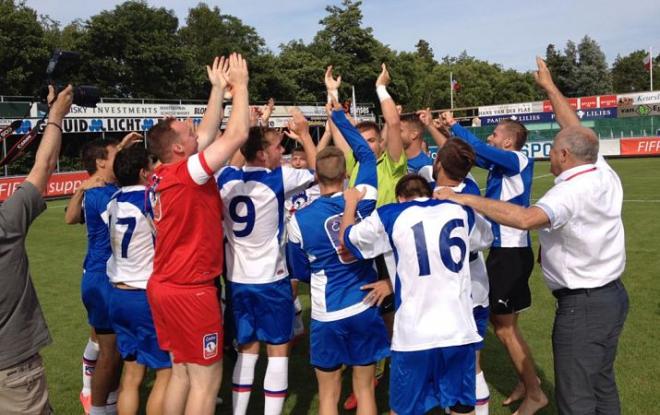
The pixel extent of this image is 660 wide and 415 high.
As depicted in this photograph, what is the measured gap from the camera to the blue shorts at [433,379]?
11.8 ft

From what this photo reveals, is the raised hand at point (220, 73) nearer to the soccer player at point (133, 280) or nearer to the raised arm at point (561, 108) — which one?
the soccer player at point (133, 280)

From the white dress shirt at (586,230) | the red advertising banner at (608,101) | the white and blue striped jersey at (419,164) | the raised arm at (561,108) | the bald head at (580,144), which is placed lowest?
the white dress shirt at (586,230)

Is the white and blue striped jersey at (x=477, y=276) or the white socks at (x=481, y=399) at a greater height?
the white and blue striped jersey at (x=477, y=276)

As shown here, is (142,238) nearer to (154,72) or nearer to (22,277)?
(22,277)

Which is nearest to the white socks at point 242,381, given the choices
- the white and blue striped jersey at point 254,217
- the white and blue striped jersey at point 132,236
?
the white and blue striped jersey at point 254,217

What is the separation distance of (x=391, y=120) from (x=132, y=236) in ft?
7.75

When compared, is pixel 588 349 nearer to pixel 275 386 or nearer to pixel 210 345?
pixel 275 386

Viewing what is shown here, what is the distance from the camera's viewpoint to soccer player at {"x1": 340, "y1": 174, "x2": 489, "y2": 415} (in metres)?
3.59

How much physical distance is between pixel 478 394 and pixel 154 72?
4778 centimetres

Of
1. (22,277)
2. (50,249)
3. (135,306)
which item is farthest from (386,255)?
(50,249)

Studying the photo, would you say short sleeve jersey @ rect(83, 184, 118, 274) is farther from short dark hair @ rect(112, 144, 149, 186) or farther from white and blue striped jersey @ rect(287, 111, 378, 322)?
white and blue striped jersey @ rect(287, 111, 378, 322)

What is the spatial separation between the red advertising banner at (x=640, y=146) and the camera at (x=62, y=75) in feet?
127

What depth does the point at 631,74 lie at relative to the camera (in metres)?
110

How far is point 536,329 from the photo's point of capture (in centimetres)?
723
